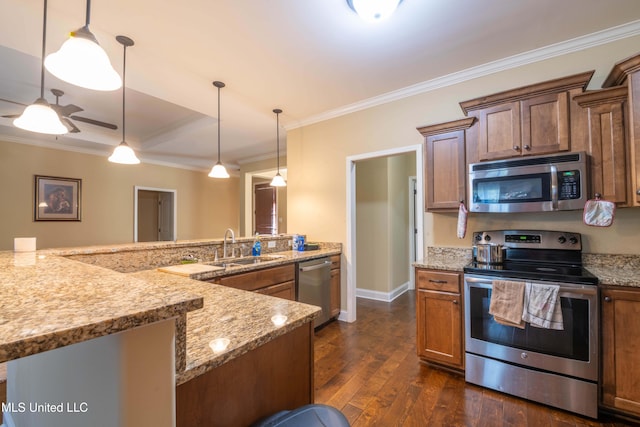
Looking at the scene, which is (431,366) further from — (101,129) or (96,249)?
(101,129)

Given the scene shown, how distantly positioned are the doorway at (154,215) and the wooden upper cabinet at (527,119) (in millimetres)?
6380

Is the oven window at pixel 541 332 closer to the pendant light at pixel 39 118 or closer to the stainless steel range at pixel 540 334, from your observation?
the stainless steel range at pixel 540 334

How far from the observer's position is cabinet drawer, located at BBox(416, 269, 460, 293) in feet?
7.19

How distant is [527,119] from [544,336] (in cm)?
158

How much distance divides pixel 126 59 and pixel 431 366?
3.68m

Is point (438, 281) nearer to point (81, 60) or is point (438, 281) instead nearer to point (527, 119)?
point (527, 119)

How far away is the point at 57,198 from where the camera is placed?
4688mm

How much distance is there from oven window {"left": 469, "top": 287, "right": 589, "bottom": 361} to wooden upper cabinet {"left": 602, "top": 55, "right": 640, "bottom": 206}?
2.66 feet

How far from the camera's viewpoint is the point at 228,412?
2.73 feet

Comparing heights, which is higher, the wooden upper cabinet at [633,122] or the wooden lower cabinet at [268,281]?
the wooden upper cabinet at [633,122]

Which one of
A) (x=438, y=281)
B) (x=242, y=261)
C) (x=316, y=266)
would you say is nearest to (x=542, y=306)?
(x=438, y=281)

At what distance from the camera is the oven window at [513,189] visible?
208cm

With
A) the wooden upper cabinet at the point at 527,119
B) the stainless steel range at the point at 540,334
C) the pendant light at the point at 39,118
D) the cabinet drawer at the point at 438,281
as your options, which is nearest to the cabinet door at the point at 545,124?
the wooden upper cabinet at the point at 527,119

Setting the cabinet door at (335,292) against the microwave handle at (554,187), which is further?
the cabinet door at (335,292)
